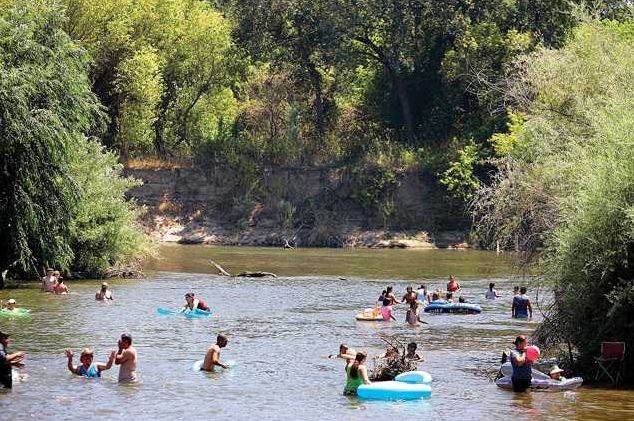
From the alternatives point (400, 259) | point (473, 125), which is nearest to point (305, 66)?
point (473, 125)

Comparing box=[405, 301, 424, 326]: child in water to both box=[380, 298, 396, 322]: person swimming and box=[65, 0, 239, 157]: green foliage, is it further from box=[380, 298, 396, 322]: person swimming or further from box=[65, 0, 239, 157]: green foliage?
box=[65, 0, 239, 157]: green foliage

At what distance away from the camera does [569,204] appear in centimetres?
2819

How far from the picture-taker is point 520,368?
2797 centimetres

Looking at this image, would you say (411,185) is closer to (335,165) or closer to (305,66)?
(335,165)

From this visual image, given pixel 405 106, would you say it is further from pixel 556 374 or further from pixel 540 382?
pixel 556 374

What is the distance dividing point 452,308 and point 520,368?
1697 cm

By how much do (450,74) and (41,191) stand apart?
4663 centimetres

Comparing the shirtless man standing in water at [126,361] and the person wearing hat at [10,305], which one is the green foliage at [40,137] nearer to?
the person wearing hat at [10,305]

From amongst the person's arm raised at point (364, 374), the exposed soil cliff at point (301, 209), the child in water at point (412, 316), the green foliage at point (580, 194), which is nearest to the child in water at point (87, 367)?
the person's arm raised at point (364, 374)

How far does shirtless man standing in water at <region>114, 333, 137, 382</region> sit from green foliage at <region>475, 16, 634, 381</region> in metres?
10.2

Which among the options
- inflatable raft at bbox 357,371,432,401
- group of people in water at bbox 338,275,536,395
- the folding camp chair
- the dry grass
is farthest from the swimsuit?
the dry grass

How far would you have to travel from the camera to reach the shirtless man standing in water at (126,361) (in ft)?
94.8

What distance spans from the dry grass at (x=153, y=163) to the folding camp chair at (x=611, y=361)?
64522mm

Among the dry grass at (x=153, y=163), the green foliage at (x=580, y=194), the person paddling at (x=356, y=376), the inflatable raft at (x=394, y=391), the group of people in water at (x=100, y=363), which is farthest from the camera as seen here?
the dry grass at (x=153, y=163)
